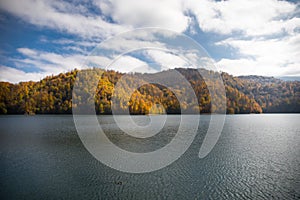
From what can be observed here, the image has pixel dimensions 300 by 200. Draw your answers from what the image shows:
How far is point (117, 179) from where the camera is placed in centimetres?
1042

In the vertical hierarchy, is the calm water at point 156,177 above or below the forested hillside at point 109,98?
below

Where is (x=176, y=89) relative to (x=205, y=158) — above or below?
above

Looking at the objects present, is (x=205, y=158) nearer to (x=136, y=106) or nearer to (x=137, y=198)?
(x=137, y=198)

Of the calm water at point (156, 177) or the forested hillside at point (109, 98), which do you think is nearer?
the calm water at point (156, 177)

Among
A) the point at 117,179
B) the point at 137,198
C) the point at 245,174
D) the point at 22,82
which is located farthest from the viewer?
the point at 22,82

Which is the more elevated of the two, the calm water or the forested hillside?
the forested hillside

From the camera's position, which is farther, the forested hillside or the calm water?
the forested hillside

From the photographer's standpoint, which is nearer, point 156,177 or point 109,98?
point 156,177

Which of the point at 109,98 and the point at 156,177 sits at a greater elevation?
the point at 109,98

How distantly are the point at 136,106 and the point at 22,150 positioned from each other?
60477 millimetres

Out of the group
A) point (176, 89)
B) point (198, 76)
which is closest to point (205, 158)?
point (176, 89)

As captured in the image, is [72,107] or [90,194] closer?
[90,194]

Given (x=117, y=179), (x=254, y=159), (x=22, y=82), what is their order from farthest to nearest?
(x=22, y=82) < (x=254, y=159) < (x=117, y=179)

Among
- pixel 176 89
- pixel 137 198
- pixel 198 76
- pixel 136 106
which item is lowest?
pixel 137 198
